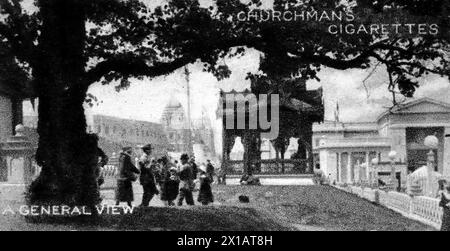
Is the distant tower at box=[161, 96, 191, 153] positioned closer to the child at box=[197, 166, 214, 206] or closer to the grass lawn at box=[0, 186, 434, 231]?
the grass lawn at box=[0, 186, 434, 231]

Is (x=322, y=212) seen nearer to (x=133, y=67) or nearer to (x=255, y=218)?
(x=255, y=218)

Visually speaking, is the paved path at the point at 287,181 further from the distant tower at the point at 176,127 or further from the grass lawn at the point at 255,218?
A: the distant tower at the point at 176,127

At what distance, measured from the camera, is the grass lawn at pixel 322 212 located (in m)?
12.3

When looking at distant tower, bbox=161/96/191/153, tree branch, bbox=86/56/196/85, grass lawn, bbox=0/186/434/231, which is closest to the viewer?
grass lawn, bbox=0/186/434/231

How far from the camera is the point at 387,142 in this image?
4559cm

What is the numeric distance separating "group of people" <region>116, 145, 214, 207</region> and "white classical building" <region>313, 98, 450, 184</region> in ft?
32.8

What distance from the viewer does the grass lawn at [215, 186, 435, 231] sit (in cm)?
1232

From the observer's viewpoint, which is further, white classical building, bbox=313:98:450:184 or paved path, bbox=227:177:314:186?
white classical building, bbox=313:98:450:184

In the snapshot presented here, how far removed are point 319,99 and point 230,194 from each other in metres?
6.89

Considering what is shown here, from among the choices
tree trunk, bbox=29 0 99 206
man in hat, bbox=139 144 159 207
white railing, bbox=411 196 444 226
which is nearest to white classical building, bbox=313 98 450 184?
white railing, bbox=411 196 444 226

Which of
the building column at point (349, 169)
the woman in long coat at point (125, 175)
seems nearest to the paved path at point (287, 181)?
the woman in long coat at point (125, 175)

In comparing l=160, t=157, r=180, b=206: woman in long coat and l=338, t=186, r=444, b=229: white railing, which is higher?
l=160, t=157, r=180, b=206: woman in long coat
